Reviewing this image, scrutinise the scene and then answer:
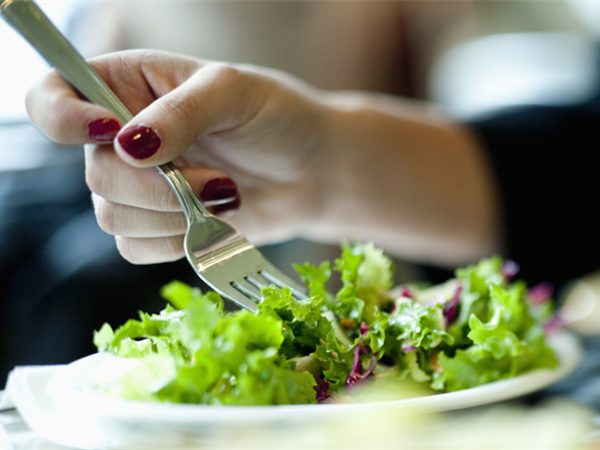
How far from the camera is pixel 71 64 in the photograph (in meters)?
0.55

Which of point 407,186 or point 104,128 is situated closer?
point 104,128

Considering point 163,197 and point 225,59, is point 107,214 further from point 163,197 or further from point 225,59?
point 225,59

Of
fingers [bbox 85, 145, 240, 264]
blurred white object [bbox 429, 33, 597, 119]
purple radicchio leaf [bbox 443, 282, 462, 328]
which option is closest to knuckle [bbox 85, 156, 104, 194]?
fingers [bbox 85, 145, 240, 264]

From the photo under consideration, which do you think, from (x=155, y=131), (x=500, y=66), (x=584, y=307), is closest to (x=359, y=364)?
(x=155, y=131)

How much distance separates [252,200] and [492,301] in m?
0.49

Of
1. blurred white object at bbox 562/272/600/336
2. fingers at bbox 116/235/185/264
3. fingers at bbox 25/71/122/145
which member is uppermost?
fingers at bbox 25/71/122/145

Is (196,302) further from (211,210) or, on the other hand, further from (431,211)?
(431,211)

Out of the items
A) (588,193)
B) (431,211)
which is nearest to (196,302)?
(431,211)

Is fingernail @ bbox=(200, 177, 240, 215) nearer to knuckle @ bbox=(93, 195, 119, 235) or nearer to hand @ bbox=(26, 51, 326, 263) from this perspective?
hand @ bbox=(26, 51, 326, 263)

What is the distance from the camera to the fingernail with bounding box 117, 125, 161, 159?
20.6 inches

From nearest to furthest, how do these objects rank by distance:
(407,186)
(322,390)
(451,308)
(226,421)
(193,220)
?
(226,421)
(322,390)
(193,220)
(451,308)
(407,186)

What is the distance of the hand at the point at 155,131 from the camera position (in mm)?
547

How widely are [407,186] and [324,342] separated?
104 centimetres

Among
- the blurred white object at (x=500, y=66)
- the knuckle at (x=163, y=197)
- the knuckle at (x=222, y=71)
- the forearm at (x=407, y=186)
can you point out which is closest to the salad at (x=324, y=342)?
the knuckle at (x=163, y=197)
